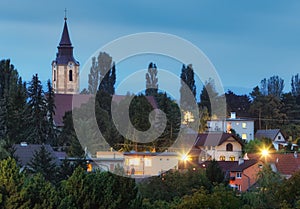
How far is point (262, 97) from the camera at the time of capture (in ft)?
262

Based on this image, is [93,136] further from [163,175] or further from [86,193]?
[86,193]

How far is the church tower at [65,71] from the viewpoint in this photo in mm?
86312

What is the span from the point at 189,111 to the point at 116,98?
610 cm

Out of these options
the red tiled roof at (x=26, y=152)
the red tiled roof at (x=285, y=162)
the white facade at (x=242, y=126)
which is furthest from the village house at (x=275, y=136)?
the red tiled roof at (x=26, y=152)

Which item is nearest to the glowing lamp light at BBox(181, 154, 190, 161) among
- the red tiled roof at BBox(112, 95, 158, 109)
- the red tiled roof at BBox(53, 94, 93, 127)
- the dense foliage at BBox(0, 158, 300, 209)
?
the red tiled roof at BBox(112, 95, 158, 109)

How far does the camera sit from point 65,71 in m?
86.4

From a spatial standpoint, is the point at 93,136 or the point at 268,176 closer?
the point at 268,176

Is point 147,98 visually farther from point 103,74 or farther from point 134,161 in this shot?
point 134,161

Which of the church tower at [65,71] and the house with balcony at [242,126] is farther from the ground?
A: the church tower at [65,71]

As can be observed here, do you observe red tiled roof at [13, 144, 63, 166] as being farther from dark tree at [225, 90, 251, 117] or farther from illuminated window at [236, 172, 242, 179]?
dark tree at [225, 90, 251, 117]

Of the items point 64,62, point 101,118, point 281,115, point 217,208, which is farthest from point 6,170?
point 64,62

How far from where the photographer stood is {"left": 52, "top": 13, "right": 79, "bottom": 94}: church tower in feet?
283

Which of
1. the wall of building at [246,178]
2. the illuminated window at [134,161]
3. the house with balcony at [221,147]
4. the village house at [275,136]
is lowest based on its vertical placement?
the wall of building at [246,178]

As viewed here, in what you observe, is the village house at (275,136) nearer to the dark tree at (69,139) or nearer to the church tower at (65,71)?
the dark tree at (69,139)
